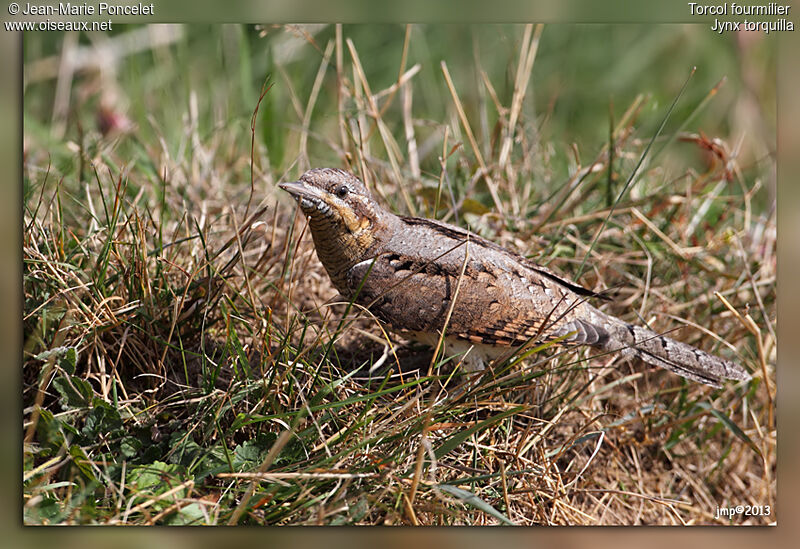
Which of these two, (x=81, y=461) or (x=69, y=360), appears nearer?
(x=81, y=461)

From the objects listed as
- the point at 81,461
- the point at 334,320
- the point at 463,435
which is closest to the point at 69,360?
the point at 81,461

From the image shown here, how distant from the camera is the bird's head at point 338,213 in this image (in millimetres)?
2504

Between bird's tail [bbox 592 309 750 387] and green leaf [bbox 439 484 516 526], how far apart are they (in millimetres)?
826

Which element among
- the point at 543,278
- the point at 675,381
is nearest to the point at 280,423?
the point at 543,278

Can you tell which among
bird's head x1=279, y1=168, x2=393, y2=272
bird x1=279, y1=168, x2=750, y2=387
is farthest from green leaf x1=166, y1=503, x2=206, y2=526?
bird's head x1=279, y1=168, x2=393, y2=272

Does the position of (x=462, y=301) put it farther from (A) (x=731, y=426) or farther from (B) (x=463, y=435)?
(A) (x=731, y=426)

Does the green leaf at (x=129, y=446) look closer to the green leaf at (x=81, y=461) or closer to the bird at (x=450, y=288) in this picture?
the green leaf at (x=81, y=461)

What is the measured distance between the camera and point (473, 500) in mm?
2186

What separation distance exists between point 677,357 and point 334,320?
131 cm

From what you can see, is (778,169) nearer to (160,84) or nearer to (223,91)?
(223,91)

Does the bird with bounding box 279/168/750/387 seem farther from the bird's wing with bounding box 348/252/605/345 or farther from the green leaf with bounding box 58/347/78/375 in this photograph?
the green leaf with bounding box 58/347/78/375

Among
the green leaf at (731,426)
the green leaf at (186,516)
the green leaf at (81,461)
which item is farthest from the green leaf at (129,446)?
the green leaf at (731,426)

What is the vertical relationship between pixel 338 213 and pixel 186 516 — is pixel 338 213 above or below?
above

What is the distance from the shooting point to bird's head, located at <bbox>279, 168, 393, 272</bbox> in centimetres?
250
